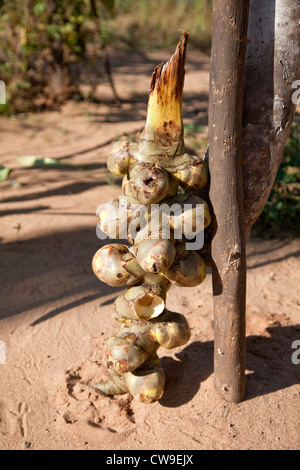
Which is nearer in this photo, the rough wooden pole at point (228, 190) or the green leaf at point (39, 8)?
the rough wooden pole at point (228, 190)

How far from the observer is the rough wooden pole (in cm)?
171

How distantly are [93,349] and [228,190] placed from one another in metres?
1.26

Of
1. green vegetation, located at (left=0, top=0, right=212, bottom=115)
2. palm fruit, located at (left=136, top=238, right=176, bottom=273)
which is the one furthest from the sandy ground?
green vegetation, located at (left=0, top=0, right=212, bottom=115)

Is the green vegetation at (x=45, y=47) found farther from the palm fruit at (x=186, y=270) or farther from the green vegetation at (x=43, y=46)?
the palm fruit at (x=186, y=270)

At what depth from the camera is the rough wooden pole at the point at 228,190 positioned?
5.61ft

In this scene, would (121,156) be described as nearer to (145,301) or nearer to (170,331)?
(145,301)

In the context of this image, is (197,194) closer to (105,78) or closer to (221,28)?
(221,28)

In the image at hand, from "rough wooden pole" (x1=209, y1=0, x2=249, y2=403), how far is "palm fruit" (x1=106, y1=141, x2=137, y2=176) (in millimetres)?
316

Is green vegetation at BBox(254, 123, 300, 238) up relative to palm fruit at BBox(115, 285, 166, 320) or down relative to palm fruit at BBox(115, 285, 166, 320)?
down

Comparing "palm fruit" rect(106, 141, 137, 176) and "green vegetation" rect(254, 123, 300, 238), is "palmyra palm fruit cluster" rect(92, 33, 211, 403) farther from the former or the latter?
"green vegetation" rect(254, 123, 300, 238)

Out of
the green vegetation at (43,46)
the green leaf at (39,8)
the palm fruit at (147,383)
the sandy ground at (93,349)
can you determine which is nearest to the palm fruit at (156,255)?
the palm fruit at (147,383)

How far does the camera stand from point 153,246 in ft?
5.98

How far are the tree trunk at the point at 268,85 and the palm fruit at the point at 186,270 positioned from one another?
341 millimetres

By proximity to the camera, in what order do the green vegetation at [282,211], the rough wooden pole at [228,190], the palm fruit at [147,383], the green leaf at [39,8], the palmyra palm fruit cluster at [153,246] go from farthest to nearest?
the green leaf at [39,8] < the green vegetation at [282,211] < the palm fruit at [147,383] < the palmyra palm fruit cluster at [153,246] < the rough wooden pole at [228,190]
